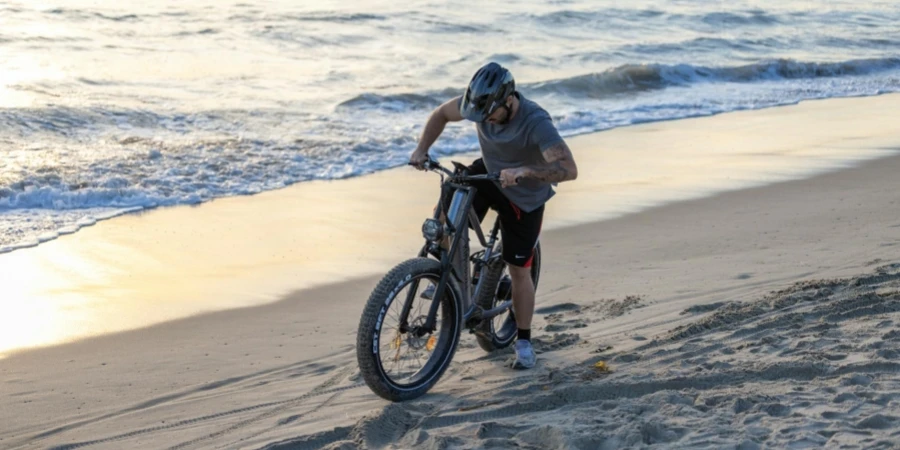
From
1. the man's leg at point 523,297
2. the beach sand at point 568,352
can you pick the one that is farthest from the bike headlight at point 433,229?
the beach sand at point 568,352

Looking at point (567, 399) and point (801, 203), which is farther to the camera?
point (801, 203)

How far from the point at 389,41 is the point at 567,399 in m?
19.9

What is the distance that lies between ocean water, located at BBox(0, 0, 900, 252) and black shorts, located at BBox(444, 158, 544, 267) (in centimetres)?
455

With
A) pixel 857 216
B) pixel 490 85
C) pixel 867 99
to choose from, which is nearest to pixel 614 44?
pixel 867 99

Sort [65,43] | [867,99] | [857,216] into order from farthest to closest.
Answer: [65,43] < [867,99] < [857,216]

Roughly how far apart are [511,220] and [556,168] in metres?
0.55

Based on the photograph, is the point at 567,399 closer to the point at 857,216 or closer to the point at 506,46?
the point at 857,216

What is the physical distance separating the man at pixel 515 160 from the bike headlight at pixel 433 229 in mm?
313

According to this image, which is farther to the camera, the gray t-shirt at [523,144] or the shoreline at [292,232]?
the shoreline at [292,232]

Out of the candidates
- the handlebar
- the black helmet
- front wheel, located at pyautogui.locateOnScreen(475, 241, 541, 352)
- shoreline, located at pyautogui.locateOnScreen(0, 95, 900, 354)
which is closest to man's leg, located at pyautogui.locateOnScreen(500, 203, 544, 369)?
front wheel, located at pyautogui.locateOnScreen(475, 241, 541, 352)

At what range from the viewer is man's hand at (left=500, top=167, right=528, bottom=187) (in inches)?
178

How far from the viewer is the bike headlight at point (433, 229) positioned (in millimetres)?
4781

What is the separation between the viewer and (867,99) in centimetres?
1736

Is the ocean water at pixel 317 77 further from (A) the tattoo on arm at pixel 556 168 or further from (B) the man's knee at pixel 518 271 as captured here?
(A) the tattoo on arm at pixel 556 168
